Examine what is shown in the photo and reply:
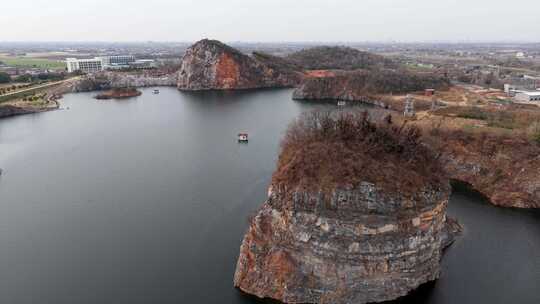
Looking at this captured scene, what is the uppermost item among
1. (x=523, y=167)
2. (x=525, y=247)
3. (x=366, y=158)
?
(x=366, y=158)


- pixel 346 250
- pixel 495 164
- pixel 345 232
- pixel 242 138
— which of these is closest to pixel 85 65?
pixel 242 138

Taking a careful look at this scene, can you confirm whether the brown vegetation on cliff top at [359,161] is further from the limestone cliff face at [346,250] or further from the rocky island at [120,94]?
the rocky island at [120,94]

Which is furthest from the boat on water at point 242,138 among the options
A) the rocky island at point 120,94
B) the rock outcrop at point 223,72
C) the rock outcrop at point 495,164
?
the rock outcrop at point 223,72

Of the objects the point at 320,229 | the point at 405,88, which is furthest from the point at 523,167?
the point at 405,88

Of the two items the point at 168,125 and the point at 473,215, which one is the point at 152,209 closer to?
the point at 473,215

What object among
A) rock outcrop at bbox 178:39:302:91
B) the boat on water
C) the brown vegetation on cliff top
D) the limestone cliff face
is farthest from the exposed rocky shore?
the limestone cliff face

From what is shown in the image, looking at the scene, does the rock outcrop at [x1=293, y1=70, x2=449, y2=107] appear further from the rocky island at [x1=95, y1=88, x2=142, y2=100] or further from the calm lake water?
the rocky island at [x1=95, y1=88, x2=142, y2=100]

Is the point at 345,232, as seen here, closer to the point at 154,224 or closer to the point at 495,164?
the point at 154,224
